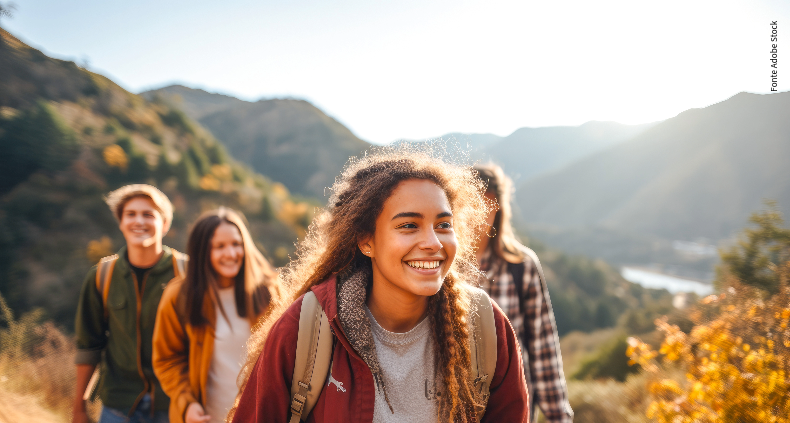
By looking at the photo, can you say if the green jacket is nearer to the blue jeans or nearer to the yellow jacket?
the blue jeans

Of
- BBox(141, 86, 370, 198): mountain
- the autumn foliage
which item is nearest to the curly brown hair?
the autumn foliage

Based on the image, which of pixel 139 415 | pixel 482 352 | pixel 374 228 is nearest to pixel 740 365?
pixel 482 352

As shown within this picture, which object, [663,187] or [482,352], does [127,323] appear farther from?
[663,187]

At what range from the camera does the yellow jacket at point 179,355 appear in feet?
7.21

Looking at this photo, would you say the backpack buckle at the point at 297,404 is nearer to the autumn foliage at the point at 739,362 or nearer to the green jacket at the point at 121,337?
the green jacket at the point at 121,337

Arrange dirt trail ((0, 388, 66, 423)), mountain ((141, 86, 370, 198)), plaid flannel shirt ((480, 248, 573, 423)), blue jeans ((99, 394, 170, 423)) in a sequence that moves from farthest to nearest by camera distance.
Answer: mountain ((141, 86, 370, 198)), dirt trail ((0, 388, 66, 423)), blue jeans ((99, 394, 170, 423)), plaid flannel shirt ((480, 248, 573, 423))

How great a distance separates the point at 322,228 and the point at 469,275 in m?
0.68

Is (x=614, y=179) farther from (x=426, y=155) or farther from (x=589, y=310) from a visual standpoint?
(x=426, y=155)

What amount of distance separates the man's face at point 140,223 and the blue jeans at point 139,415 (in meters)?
0.99

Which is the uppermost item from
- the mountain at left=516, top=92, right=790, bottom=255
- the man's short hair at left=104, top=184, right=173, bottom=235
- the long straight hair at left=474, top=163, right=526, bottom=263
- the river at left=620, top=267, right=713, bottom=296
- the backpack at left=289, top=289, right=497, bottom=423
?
the man's short hair at left=104, top=184, right=173, bottom=235

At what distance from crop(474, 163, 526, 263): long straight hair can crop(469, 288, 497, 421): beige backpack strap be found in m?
0.98

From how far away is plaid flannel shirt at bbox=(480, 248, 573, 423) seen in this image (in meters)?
2.03

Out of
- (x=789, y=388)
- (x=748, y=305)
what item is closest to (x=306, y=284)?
(x=789, y=388)

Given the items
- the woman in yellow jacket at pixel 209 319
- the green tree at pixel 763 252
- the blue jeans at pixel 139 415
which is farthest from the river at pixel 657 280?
the blue jeans at pixel 139 415
